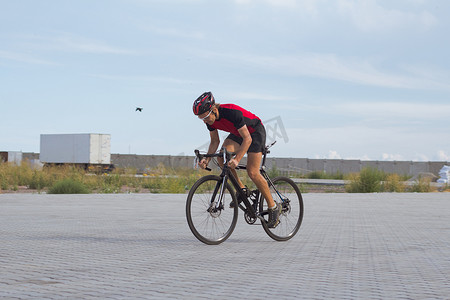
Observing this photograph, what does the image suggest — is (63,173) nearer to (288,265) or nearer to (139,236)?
(139,236)

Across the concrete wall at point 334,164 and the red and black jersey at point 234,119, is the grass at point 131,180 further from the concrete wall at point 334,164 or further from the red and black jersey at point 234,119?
the concrete wall at point 334,164

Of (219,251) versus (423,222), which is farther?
(423,222)

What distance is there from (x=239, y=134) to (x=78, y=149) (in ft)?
153

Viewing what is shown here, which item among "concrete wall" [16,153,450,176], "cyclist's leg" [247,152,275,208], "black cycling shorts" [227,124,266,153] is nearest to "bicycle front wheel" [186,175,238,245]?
"cyclist's leg" [247,152,275,208]

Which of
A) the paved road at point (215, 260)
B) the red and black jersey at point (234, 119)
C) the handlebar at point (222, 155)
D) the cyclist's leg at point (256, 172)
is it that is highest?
the red and black jersey at point (234, 119)

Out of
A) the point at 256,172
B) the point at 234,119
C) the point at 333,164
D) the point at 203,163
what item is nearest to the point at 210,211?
the point at 203,163

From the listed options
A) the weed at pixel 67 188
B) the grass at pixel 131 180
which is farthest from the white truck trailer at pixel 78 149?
the weed at pixel 67 188

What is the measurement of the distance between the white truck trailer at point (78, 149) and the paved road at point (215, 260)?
40.9 m

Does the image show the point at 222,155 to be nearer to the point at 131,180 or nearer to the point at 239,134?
the point at 239,134

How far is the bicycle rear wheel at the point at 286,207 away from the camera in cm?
902

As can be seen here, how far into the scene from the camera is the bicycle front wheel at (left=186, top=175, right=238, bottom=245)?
8164mm

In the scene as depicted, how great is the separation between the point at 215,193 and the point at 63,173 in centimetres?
1989

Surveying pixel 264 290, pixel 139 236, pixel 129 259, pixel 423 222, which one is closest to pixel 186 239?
pixel 139 236

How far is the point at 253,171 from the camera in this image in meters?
8.44
